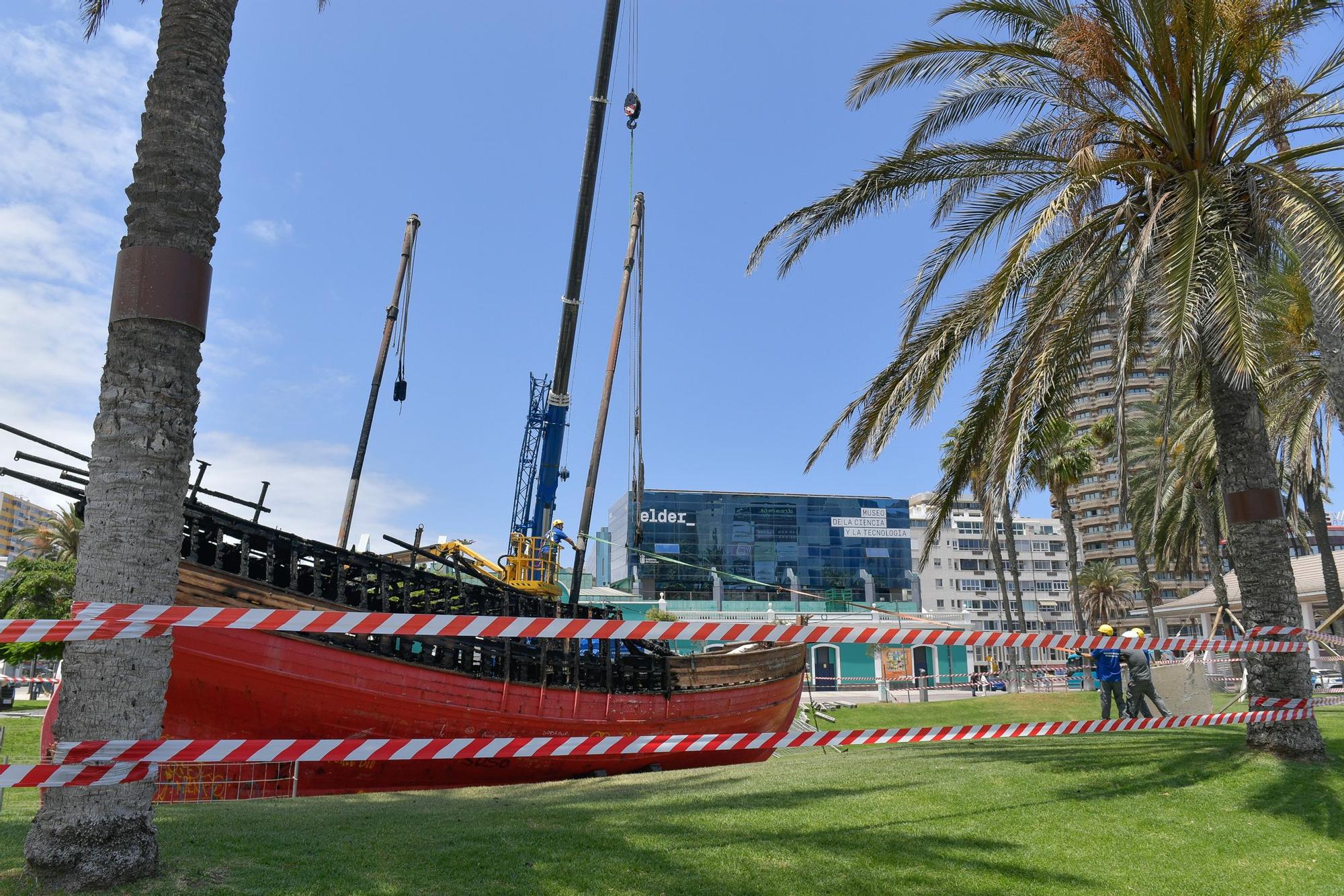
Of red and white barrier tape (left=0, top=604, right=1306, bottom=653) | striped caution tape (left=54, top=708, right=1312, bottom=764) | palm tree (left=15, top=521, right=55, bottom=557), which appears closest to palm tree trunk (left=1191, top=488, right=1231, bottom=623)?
red and white barrier tape (left=0, top=604, right=1306, bottom=653)

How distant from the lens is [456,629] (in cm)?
514

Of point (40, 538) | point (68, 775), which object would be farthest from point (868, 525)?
point (68, 775)


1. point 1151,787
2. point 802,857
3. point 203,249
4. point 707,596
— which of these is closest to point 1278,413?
point 1151,787

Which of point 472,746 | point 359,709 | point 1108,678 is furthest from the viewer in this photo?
point 1108,678

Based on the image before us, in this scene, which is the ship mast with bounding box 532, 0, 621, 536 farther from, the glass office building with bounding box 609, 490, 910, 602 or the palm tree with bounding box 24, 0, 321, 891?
the glass office building with bounding box 609, 490, 910, 602

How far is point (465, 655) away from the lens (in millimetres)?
12758

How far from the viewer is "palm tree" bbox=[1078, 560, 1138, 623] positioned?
68.3 metres

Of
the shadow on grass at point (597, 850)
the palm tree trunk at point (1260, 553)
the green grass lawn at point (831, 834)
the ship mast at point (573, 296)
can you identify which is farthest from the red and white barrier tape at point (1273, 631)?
the ship mast at point (573, 296)

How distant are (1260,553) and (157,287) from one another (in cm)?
940

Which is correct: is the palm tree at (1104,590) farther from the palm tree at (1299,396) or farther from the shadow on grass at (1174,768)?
the shadow on grass at (1174,768)

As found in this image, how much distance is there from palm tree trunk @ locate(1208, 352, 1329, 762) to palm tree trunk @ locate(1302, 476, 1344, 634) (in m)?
17.0

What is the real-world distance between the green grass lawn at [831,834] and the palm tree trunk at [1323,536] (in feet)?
59.6

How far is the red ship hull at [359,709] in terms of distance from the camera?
10156 mm

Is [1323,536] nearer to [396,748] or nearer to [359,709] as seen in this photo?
[359,709]
